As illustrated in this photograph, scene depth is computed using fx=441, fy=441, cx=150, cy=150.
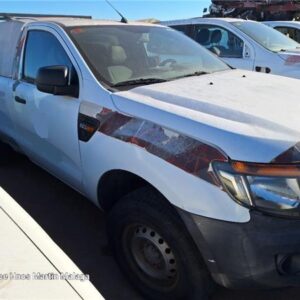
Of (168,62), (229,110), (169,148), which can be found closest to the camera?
(169,148)

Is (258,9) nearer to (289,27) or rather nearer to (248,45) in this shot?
(289,27)

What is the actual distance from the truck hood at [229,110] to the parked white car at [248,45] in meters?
3.57

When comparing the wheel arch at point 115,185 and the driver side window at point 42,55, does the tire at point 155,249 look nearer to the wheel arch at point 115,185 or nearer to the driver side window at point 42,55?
the wheel arch at point 115,185

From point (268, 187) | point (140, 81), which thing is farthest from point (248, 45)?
point (268, 187)

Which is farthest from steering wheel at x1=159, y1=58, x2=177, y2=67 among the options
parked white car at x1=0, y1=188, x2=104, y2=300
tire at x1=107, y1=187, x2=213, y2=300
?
parked white car at x1=0, y1=188, x2=104, y2=300

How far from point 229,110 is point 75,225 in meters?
1.82

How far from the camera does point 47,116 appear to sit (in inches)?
134

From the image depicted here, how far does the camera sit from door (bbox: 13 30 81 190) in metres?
3.13

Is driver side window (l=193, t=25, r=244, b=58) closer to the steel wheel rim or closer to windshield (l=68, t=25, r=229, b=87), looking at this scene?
windshield (l=68, t=25, r=229, b=87)

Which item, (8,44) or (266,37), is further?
(266,37)

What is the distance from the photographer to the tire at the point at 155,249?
7.69 ft

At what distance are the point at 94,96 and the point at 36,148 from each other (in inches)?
44.0

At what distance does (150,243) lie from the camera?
A: 8.45ft

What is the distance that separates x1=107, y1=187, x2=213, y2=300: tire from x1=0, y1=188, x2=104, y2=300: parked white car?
2.72 feet
